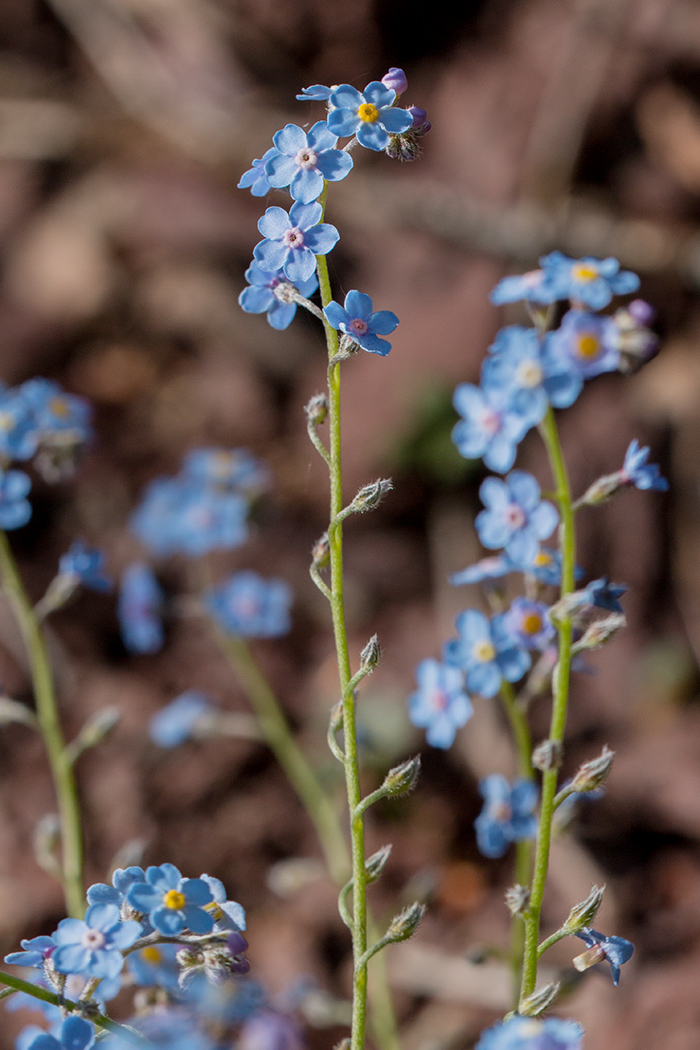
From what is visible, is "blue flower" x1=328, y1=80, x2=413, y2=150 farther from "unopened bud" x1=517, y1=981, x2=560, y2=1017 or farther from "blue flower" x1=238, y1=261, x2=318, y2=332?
"unopened bud" x1=517, y1=981, x2=560, y2=1017

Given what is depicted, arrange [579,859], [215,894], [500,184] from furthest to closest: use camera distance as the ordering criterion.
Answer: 1. [500,184]
2. [579,859]
3. [215,894]

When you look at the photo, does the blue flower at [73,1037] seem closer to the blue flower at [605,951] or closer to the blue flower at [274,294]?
the blue flower at [605,951]

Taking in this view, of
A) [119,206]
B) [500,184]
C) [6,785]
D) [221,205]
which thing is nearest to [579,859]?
[6,785]

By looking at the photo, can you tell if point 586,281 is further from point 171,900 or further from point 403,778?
point 171,900

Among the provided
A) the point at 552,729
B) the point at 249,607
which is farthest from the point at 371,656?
the point at 249,607

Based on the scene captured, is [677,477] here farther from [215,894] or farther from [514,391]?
[215,894]

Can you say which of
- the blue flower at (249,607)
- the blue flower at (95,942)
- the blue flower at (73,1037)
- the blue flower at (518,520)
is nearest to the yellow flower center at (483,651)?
the blue flower at (518,520)
